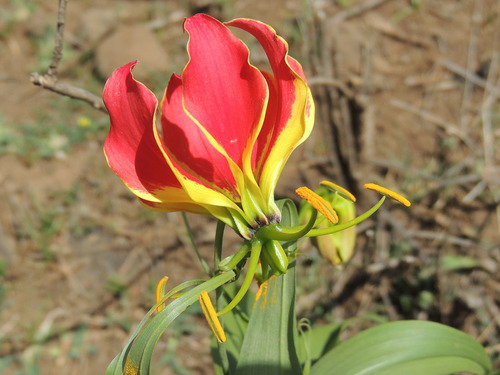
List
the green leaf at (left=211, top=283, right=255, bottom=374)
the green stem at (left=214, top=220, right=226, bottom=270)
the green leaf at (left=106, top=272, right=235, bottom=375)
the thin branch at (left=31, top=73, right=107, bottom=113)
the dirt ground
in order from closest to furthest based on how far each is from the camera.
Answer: the green leaf at (left=106, top=272, right=235, bottom=375) → the green stem at (left=214, top=220, right=226, bottom=270) → the thin branch at (left=31, top=73, right=107, bottom=113) → the green leaf at (left=211, top=283, right=255, bottom=374) → the dirt ground

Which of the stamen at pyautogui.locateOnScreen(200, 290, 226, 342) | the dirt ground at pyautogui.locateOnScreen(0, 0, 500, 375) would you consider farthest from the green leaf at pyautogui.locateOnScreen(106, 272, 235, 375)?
the dirt ground at pyautogui.locateOnScreen(0, 0, 500, 375)

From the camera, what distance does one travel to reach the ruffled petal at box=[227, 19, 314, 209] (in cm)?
58

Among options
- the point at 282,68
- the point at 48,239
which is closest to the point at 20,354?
the point at 48,239

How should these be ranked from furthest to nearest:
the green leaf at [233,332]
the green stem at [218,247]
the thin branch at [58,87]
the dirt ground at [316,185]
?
the dirt ground at [316,185] → the green leaf at [233,332] → the thin branch at [58,87] → the green stem at [218,247]

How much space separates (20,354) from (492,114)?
2.02 meters

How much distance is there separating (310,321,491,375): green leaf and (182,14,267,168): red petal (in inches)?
16.7

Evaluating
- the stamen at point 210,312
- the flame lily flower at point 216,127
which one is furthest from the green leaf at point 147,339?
the flame lily flower at point 216,127

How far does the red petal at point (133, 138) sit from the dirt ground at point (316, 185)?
0.67 meters

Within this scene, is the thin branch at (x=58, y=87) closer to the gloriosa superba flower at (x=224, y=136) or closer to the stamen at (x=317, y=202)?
the gloriosa superba flower at (x=224, y=136)

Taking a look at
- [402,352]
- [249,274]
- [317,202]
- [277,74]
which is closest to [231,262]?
[249,274]

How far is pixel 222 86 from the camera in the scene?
0.62 metres

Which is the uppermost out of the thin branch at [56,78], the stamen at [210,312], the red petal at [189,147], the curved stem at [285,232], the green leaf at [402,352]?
the thin branch at [56,78]

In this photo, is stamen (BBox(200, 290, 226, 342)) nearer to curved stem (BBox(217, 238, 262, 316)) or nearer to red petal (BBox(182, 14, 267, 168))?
curved stem (BBox(217, 238, 262, 316))

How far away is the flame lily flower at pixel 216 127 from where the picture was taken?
602 millimetres
